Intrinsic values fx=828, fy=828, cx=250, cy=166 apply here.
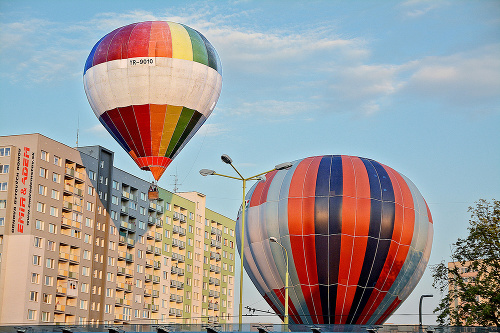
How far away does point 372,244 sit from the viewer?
168ft

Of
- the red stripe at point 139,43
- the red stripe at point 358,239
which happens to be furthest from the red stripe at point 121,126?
the red stripe at point 358,239

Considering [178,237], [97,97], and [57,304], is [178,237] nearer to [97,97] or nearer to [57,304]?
[57,304]

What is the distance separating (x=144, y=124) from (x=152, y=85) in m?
3.07

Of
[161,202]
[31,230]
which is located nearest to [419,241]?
[31,230]

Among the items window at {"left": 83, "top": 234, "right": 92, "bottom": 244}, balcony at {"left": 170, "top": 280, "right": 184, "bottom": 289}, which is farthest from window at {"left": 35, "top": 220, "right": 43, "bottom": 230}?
balcony at {"left": 170, "top": 280, "right": 184, "bottom": 289}

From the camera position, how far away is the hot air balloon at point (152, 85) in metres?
60.5

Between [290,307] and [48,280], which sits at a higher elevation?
[48,280]

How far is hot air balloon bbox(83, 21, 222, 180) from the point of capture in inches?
2383

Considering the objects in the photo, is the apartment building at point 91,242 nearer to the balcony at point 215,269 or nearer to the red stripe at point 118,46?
the balcony at point 215,269

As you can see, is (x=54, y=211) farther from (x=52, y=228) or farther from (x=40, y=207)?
(x=40, y=207)

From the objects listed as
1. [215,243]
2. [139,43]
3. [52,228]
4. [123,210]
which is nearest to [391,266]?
[139,43]

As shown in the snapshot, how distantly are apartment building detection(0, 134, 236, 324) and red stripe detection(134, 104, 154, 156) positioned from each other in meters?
29.1

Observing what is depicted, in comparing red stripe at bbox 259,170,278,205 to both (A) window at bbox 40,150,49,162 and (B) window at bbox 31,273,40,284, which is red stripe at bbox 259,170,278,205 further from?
(A) window at bbox 40,150,49,162

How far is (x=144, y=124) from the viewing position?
61875 mm
